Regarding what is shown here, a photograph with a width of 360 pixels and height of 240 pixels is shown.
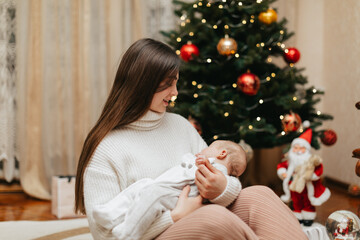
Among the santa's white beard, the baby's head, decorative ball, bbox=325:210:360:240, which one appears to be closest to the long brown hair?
the baby's head

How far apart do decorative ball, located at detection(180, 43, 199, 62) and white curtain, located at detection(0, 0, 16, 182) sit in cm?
152

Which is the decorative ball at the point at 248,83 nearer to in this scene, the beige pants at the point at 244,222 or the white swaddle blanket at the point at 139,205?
the beige pants at the point at 244,222

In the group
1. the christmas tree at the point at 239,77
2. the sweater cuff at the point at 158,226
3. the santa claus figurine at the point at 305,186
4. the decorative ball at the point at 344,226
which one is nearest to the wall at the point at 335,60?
the christmas tree at the point at 239,77

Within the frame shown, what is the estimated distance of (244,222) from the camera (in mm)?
1503

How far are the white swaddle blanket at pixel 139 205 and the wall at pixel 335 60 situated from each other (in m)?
2.75

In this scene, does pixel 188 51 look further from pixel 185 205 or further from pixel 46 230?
pixel 185 205

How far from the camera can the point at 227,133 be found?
3229 millimetres

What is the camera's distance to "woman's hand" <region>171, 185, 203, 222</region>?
1.43 meters

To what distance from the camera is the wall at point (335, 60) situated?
3846 mm

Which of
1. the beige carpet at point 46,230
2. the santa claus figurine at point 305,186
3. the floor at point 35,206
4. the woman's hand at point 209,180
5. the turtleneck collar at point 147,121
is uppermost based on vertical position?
the turtleneck collar at point 147,121

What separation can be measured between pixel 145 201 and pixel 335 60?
3368 mm

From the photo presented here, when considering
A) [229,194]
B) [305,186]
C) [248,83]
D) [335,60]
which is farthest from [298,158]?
[335,60]

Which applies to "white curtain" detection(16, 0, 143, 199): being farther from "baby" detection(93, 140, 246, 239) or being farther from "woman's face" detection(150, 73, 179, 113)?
"baby" detection(93, 140, 246, 239)

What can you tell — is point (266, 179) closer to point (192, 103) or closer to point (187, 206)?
point (192, 103)
